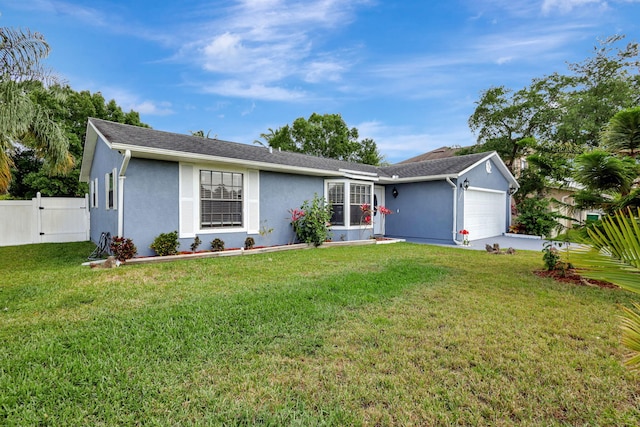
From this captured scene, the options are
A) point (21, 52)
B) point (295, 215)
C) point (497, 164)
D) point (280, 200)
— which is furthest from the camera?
point (497, 164)

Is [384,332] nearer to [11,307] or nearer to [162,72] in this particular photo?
[11,307]

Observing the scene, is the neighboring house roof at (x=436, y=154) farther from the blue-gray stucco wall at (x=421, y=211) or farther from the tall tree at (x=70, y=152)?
the tall tree at (x=70, y=152)

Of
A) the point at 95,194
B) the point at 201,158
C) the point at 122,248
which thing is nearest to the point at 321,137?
the point at 95,194

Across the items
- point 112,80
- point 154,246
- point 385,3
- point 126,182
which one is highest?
point 385,3

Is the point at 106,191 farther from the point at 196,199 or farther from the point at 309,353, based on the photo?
the point at 309,353

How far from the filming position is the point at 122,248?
6836mm

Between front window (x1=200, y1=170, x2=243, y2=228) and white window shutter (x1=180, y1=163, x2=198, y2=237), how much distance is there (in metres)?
0.24

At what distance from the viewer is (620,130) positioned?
5344 mm

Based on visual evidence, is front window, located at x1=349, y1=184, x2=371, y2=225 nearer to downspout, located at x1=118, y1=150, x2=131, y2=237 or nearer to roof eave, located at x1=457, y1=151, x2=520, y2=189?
roof eave, located at x1=457, y1=151, x2=520, y2=189

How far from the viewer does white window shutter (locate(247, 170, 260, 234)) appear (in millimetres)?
9055

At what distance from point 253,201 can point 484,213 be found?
1008cm

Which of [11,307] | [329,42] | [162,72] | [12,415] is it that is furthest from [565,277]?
[162,72]

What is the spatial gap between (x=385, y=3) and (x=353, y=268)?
8.30 metres

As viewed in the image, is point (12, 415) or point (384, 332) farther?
point (384, 332)
